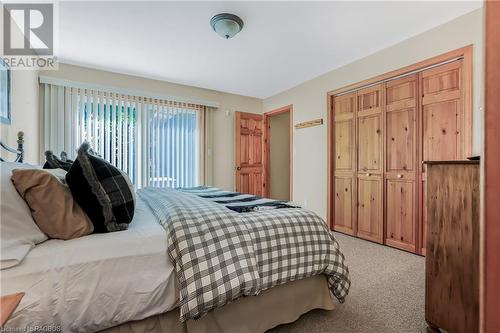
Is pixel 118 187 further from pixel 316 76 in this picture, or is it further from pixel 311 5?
pixel 316 76

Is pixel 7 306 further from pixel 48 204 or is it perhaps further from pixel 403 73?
pixel 403 73

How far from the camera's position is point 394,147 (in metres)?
2.98

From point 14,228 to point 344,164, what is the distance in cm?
356

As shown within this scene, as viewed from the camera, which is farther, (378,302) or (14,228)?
(378,302)

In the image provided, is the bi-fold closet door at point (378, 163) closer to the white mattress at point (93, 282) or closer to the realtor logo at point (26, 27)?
the white mattress at point (93, 282)

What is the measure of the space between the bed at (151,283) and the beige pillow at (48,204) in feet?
0.20

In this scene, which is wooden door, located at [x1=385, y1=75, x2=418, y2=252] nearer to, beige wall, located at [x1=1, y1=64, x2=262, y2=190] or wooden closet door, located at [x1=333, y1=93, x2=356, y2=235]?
wooden closet door, located at [x1=333, y1=93, x2=356, y2=235]

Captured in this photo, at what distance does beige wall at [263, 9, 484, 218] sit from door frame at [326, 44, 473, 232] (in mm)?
43

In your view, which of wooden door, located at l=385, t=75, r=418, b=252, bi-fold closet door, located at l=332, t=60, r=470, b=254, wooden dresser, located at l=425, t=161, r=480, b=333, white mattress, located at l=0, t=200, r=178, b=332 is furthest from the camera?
wooden door, located at l=385, t=75, r=418, b=252

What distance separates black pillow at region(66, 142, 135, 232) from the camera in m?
1.16

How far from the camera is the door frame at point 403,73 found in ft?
7.61

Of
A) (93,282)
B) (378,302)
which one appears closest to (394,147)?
(378,302)

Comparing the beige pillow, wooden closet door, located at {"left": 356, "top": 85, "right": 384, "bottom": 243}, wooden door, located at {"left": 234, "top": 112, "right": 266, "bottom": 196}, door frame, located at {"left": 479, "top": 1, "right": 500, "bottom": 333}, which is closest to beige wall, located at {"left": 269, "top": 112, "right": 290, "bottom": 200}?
wooden door, located at {"left": 234, "top": 112, "right": 266, "bottom": 196}

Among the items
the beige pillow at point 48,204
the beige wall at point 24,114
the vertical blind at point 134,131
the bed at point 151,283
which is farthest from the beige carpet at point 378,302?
the vertical blind at point 134,131
